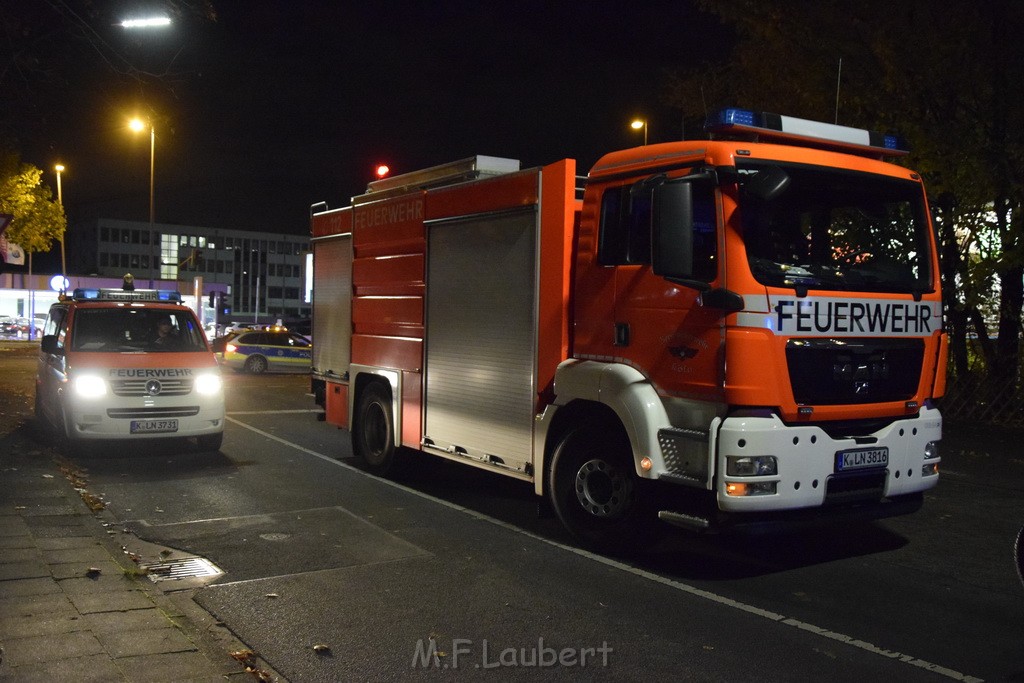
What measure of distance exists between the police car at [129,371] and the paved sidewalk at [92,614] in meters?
2.83

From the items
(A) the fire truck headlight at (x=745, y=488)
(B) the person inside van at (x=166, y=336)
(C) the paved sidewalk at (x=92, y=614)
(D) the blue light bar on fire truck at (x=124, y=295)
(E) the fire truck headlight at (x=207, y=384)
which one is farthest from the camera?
(D) the blue light bar on fire truck at (x=124, y=295)

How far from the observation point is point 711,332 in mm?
6113

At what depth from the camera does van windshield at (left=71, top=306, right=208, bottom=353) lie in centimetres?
1152

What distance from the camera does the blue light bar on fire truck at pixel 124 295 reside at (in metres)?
12.0

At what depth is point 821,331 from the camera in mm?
6188

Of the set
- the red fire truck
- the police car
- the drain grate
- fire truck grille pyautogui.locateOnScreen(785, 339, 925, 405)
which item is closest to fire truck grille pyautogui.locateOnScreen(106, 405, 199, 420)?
the police car

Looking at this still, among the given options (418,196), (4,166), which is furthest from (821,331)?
(4,166)

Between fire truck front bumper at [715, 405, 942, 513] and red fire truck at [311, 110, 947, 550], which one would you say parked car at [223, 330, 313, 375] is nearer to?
red fire truck at [311, 110, 947, 550]

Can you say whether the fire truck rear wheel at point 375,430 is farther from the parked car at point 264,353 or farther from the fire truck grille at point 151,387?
the parked car at point 264,353

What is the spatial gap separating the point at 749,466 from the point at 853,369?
3.68 ft

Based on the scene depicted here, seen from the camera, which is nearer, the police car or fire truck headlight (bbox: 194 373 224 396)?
the police car

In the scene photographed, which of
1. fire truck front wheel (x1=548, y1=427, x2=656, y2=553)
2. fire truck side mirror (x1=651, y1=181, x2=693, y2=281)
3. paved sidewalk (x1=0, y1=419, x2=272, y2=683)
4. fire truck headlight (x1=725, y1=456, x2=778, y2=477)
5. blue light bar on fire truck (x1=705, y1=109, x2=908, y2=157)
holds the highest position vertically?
blue light bar on fire truck (x1=705, y1=109, x2=908, y2=157)

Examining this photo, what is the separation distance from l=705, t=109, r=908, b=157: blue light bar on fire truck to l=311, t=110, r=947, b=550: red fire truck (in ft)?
0.06

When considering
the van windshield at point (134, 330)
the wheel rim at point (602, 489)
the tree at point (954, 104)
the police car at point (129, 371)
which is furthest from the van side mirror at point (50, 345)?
the tree at point (954, 104)
